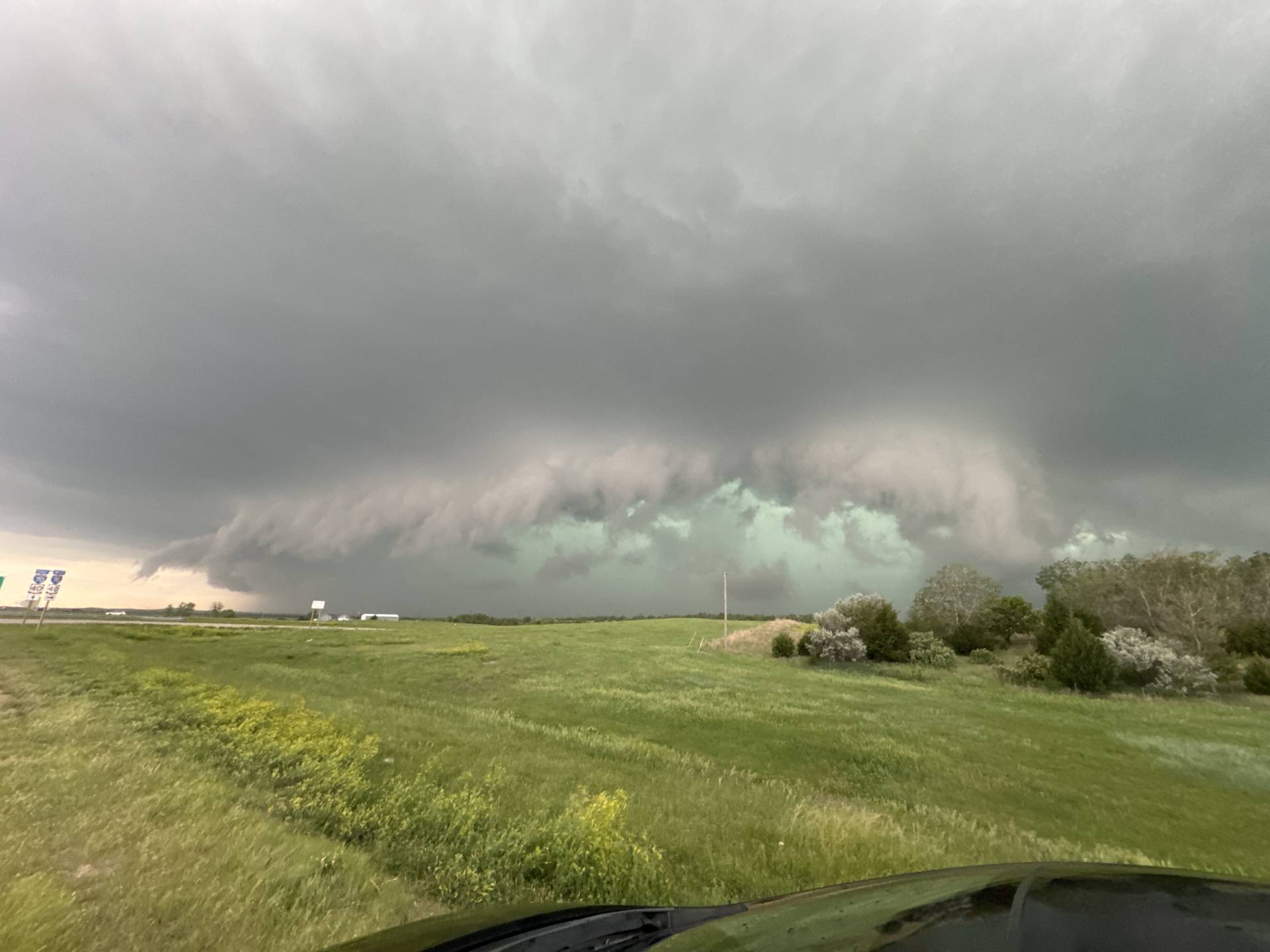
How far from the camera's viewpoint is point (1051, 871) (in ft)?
8.53

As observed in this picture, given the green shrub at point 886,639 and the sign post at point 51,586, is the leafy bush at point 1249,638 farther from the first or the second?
the sign post at point 51,586

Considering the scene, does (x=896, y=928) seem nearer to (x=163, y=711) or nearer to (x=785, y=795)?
(x=785, y=795)

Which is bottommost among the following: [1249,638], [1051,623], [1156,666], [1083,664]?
[1156,666]

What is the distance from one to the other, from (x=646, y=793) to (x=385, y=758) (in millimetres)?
5563

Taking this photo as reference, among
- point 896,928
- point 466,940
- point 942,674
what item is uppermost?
point 896,928

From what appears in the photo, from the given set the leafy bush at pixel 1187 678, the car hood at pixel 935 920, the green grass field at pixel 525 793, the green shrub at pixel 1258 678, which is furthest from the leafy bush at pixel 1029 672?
the car hood at pixel 935 920

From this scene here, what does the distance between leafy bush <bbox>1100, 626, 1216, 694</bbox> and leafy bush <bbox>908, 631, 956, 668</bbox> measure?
33.8 ft

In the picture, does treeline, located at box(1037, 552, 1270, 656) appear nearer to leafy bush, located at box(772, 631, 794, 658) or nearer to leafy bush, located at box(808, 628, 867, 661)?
leafy bush, located at box(808, 628, 867, 661)

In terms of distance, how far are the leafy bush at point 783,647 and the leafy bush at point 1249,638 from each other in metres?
30.5

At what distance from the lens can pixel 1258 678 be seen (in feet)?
107

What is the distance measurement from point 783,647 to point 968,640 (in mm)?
16027

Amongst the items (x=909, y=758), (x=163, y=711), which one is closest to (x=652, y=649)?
(x=909, y=758)

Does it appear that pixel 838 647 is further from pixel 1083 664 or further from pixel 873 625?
pixel 1083 664

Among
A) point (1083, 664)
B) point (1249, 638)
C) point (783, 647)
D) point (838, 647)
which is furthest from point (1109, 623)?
point (783, 647)
